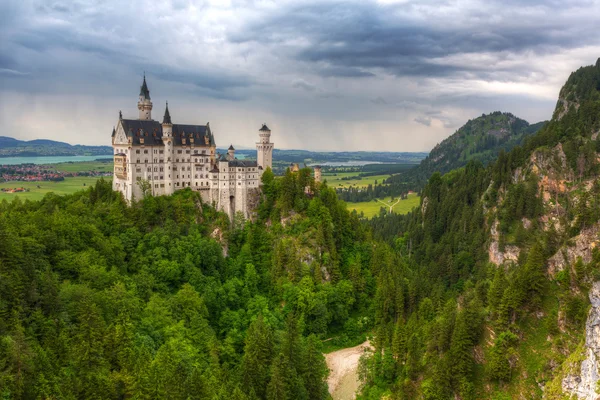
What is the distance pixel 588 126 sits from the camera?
123 m

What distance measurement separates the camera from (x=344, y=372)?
246ft

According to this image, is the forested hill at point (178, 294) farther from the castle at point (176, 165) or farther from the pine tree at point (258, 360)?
the castle at point (176, 165)

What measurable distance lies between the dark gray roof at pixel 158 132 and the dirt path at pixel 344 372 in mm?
53525

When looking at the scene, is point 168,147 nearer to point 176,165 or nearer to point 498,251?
point 176,165

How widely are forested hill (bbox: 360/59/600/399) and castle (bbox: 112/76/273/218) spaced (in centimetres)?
3701

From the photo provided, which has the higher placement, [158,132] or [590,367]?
[158,132]

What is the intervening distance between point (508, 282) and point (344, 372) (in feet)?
99.0

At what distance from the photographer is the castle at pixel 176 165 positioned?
92.6 meters

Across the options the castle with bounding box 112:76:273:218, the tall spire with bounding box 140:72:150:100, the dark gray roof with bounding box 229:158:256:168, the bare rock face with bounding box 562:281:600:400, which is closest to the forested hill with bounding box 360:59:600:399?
the bare rock face with bounding box 562:281:600:400

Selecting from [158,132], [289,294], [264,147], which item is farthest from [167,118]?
[289,294]

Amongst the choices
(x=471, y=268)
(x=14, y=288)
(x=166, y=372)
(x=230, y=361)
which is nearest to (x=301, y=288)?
(x=230, y=361)

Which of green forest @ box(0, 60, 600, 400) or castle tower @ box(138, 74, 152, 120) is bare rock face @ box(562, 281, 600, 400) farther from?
castle tower @ box(138, 74, 152, 120)

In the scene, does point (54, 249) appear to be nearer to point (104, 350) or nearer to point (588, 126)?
point (104, 350)

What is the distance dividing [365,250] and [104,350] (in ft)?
218
